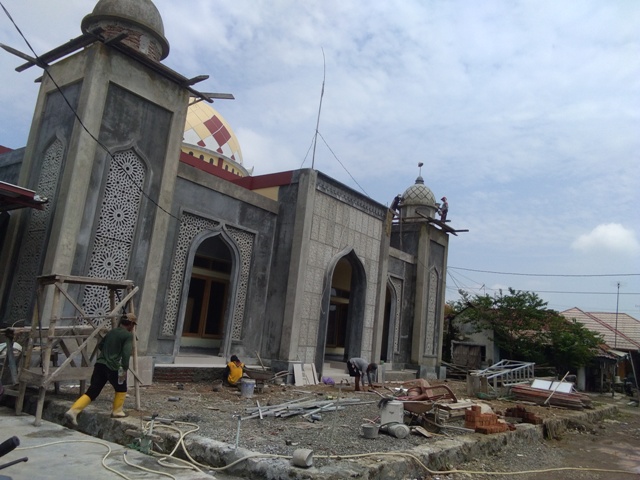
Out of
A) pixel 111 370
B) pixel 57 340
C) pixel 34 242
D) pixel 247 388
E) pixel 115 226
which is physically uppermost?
pixel 115 226

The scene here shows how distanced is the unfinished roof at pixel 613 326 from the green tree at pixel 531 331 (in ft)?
13.8

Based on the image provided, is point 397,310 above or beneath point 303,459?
above

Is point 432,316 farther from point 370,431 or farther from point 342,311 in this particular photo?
point 370,431

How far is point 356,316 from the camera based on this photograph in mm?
14125

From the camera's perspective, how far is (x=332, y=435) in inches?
243

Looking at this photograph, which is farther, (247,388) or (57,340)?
(247,388)

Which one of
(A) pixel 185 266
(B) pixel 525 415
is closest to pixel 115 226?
(A) pixel 185 266

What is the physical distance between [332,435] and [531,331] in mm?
17650

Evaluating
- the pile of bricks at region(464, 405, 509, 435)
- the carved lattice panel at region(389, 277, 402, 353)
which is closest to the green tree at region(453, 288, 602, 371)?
the carved lattice panel at region(389, 277, 402, 353)

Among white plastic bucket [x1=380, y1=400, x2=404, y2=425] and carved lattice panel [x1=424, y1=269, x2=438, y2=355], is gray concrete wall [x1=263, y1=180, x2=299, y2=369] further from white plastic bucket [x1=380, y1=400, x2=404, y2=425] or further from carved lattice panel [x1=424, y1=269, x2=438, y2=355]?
carved lattice panel [x1=424, y1=269, x2=438, y2=355]

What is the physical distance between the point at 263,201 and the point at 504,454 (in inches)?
299

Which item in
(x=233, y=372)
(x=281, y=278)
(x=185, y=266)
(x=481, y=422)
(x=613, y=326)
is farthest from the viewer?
(x=613, y=326)

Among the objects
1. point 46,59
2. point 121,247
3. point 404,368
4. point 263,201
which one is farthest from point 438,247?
point 46,59

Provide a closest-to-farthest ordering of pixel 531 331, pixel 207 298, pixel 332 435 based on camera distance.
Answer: pixel 332 435, pixel 207 298, pixel 531 331
